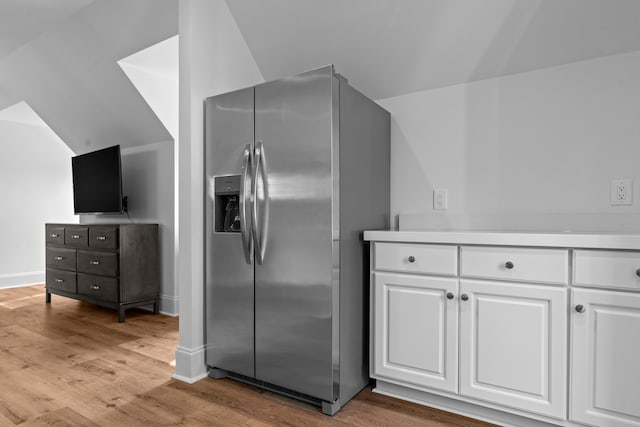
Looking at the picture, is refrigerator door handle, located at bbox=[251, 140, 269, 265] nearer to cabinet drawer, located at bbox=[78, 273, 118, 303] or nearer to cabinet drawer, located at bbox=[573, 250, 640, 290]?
cabinet drawer, located at bbox=[573, 250, 640, 290]

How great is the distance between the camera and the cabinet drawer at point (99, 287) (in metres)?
3.68

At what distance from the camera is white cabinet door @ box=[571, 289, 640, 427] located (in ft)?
4.99

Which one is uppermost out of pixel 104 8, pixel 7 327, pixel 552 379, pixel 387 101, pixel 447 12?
pixel 104 8

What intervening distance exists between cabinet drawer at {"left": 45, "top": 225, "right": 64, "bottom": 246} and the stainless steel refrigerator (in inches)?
114

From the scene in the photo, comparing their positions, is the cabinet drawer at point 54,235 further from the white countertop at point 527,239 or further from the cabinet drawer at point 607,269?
the cabinet drawer at point 607,269

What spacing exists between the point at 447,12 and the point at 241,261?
175cm

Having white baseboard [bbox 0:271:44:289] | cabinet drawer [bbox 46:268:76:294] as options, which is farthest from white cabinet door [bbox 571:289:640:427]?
white baseboard [bbox 0:271:44:289]

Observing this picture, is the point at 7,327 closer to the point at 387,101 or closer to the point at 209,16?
the point at 209,16

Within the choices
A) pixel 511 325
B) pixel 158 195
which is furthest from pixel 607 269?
pixel 158 195

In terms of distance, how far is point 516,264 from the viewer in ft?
5.72

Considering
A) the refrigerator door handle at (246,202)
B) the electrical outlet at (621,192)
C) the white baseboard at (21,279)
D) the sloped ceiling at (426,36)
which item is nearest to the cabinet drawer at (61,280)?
the white baseboard at (21,279)

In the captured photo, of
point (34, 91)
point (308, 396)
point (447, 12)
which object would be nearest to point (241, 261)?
point (308, 396)

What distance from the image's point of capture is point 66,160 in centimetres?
602

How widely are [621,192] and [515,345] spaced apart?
3.06 feet
